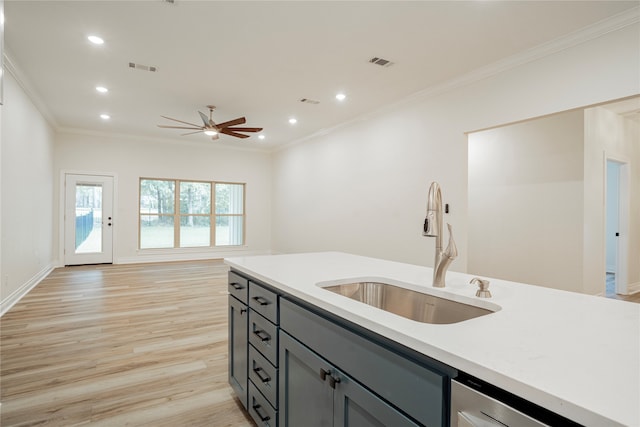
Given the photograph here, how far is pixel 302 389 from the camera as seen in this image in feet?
4.39

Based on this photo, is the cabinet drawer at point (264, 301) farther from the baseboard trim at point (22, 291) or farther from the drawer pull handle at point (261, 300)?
the baseboard trim at point (22, 291)

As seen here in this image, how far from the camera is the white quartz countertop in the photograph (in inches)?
22.7

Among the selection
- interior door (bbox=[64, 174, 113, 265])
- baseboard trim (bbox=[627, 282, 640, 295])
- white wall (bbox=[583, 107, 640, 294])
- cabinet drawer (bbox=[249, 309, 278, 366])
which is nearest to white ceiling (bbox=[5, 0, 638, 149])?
white wall (bbox=[583, 107, 640, 294])

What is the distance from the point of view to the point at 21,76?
14.0 feet

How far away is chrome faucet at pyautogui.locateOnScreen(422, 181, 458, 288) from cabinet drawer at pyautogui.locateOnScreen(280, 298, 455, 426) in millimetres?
570

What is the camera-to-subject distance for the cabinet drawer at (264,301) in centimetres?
157

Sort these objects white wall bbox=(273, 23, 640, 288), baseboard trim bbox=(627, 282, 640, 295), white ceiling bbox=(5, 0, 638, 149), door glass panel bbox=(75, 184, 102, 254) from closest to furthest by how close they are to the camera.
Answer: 1. white ceiling bbox=(5, 0, 638, 149)
2. white wall bbox=(273, 23, 640, 288)
3. baseboard trim bbox=(627, 282, 640, 295)
4. door glass panel bbox=(75, 184, 102, 254)

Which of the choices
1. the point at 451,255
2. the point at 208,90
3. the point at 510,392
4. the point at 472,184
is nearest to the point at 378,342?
the point at 510,392

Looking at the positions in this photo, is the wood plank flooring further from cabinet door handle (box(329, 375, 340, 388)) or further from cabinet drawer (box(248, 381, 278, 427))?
cabinet door handle (box(329, 375, 340, 388))

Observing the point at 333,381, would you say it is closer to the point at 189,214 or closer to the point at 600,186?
the point at 600,186

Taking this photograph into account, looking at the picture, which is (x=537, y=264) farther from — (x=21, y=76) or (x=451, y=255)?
(x=21, y=76)

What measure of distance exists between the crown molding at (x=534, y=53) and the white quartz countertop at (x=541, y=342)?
10.1ft

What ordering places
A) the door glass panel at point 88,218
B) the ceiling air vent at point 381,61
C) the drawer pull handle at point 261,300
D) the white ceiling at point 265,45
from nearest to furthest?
1. the drawer pull handle at point 261,300
2. the white ceiling at point 265,45
3. the ceiling air vent at point 381,61
4. the door glass panel at point 88,218

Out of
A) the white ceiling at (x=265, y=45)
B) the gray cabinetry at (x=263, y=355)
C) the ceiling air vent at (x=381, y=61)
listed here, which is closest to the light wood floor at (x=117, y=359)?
the gray cabinetry at (x=263, y=355)
